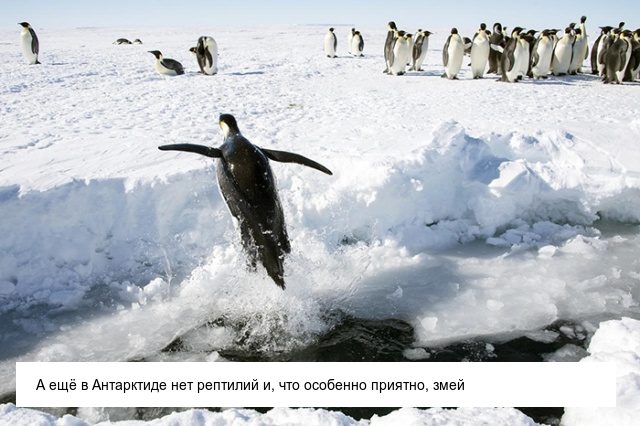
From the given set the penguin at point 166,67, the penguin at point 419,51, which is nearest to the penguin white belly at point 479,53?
the penguin at point 419,51

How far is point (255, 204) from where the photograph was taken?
9.07 ft

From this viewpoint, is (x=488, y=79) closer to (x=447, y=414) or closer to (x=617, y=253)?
(x=617, y=253)

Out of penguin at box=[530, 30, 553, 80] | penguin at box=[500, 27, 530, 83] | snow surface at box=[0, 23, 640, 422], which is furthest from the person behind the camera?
penguin at box=[530, 30, 553, 80]

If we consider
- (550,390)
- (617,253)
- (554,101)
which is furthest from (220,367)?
(554,101)

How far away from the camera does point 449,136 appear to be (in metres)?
4.55

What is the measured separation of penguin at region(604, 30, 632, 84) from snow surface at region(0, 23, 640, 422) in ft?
16.7

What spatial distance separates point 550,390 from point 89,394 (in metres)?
2.07

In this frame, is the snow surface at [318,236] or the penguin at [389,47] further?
the penguin at [389,47]

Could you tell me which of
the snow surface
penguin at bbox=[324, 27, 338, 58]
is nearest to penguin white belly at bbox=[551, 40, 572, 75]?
the snow surface

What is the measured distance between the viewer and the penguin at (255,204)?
275 centimetres

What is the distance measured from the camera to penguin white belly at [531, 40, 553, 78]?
36.0 ft

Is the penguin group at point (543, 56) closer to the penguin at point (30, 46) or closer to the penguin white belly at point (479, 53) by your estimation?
the penguin white belly at point (479, 53)

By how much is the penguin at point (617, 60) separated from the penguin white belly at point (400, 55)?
4.19 meters

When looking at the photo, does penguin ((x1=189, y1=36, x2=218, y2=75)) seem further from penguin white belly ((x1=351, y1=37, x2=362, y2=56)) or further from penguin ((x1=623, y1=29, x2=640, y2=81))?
penguin ((x1=623, y1=29, x2=640, y2=81))
